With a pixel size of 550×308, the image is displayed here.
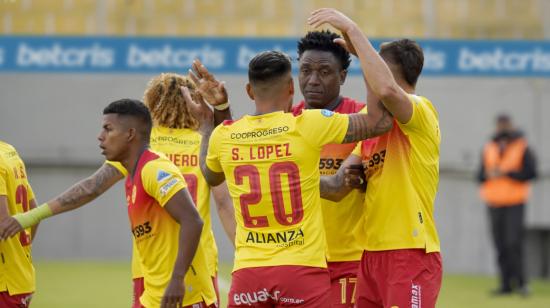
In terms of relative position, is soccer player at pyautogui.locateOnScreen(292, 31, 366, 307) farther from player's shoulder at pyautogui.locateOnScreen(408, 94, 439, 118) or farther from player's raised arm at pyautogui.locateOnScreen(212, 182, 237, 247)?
player's raised arm at pyautogui.locateOnScreen(212, 182, 237, 247)

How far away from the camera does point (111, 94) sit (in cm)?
1705

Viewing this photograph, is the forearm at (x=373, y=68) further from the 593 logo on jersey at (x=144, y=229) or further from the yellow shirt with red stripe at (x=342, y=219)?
the 593 logo on jersey at (x=144, y=229)

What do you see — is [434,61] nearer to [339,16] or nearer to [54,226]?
[54,226]

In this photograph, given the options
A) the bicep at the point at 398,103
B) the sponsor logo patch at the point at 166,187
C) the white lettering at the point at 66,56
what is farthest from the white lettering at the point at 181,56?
the bicep at the point at 398,103

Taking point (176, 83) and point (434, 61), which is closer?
point (176, 83)

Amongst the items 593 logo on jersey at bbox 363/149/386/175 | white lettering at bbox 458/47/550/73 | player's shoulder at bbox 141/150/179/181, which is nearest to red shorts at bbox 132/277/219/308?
player's shoulder at bbox 141/150/179/181

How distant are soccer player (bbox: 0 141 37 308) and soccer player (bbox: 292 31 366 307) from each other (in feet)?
5.98

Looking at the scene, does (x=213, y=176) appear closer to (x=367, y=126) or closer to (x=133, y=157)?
(x=133, y=157)

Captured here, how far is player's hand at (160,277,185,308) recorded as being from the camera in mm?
5875

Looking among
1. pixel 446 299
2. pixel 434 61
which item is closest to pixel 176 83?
pixel 446 299

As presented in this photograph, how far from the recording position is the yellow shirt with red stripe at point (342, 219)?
6.72 metres

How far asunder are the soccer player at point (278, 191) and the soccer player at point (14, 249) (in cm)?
166

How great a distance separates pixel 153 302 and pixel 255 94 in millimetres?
1400

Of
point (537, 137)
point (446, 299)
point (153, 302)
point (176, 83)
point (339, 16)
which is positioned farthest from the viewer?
point (537, 137)
